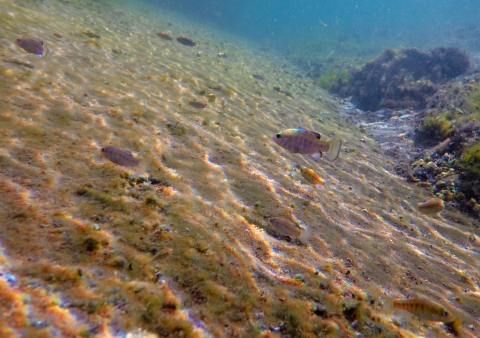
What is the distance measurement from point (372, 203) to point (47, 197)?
18.0 feet

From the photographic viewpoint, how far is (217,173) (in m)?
4.39

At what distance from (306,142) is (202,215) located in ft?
5.08

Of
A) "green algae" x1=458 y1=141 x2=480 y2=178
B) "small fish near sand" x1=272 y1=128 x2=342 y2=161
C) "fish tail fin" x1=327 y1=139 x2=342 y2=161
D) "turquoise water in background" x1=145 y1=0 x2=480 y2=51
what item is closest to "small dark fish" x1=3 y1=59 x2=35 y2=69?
"small fish near sand" x1=272 y1=128 x2=342 y2=161

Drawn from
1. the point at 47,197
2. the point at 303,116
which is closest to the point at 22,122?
the point at 47,197

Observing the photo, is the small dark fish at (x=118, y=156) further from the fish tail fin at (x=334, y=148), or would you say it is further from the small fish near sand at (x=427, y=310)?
the small fish near sand at (x=427, y=310)

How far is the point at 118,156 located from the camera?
3287mm

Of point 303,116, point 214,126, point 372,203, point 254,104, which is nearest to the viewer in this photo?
point 372,203

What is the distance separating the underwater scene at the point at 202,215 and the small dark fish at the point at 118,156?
0.06 ft

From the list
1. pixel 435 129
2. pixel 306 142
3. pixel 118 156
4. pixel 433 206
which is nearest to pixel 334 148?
pixel 306 142

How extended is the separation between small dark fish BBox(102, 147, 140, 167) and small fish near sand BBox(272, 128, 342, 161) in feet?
5.98

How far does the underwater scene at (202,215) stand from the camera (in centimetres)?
201

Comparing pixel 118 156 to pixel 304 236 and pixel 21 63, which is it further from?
pixel 21 63

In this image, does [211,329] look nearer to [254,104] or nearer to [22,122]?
[22,122]

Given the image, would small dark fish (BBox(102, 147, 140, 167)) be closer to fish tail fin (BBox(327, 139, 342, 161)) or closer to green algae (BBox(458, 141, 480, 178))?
fish tail fin (BBox(327, 139, 342, 161))
